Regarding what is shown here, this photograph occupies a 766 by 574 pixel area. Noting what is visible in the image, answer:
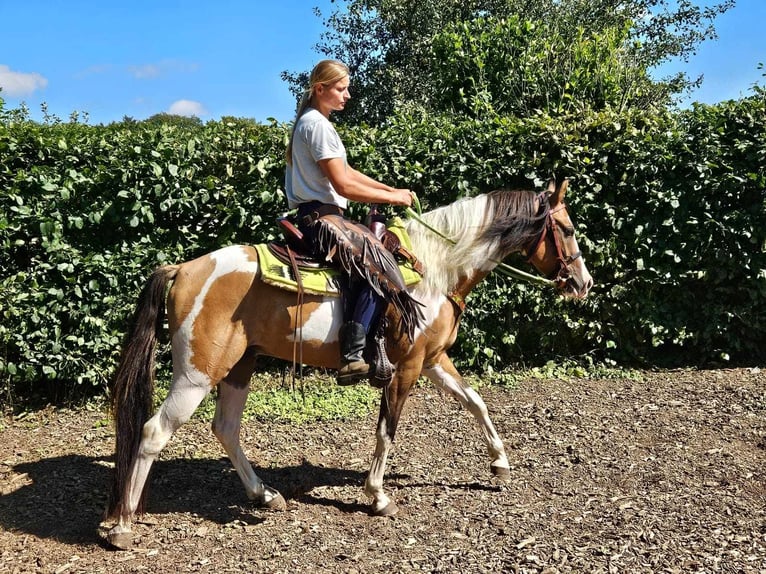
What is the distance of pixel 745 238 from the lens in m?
6.71

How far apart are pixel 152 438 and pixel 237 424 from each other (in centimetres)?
66

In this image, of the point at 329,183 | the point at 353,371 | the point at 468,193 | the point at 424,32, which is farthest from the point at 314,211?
the point at 424,32

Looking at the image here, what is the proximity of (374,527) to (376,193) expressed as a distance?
204 cm

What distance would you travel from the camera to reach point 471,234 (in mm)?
4141

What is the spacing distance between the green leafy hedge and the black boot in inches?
97.0

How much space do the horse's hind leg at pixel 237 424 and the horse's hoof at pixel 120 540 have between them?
0.79 metres

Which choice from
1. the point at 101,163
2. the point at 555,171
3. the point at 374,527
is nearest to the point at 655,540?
the point at 374,527

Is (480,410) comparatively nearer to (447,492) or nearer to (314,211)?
(447,492)

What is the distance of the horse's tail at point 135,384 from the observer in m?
3.73

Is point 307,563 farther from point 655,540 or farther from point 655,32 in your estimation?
point 655,32

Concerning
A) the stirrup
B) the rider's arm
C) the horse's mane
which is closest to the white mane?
the horse's mane

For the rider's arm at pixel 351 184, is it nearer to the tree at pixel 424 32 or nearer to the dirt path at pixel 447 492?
the dirt path at pixel 447 492

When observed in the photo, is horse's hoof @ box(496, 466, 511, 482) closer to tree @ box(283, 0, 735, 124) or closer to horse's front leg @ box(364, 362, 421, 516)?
horse's front leg @ box(364, 362, 421, 516)

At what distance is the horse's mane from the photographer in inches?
163
